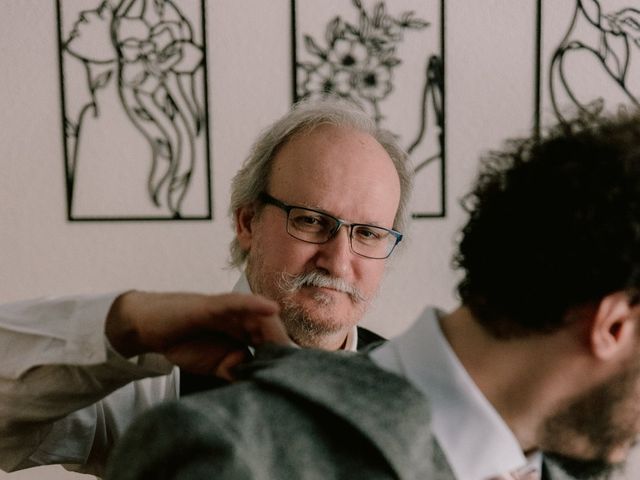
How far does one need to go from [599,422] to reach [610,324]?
121 millimetres

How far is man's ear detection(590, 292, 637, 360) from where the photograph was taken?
0.65 m

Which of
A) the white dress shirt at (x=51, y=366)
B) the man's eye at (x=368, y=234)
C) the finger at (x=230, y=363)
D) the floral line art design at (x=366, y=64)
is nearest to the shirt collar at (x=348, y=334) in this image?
the man's eye at (x=368, y=234)

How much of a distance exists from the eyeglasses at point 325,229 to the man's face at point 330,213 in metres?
0.01

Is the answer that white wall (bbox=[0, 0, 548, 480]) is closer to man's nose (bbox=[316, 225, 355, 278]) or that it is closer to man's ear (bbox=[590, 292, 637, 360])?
man's nose (bbox=[316, 225, 355, 278])

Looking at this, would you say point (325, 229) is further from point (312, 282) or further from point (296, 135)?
point (296, 135)

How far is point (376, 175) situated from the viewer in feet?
4.30

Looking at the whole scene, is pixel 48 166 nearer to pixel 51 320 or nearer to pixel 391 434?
pixel 51 320

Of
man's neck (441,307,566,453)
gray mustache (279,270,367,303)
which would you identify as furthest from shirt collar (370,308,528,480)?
gray mustache (279,270,367,303)

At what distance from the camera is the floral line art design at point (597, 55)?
202 centimetres

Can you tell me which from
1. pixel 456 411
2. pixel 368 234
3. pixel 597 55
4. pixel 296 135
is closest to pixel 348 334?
pixel 368 234

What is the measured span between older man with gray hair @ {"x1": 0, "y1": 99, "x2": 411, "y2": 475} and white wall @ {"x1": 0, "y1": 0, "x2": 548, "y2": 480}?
408mm

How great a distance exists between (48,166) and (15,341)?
1102 millimetres

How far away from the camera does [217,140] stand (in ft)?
6.17

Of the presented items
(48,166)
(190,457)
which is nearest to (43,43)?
(48,166)
